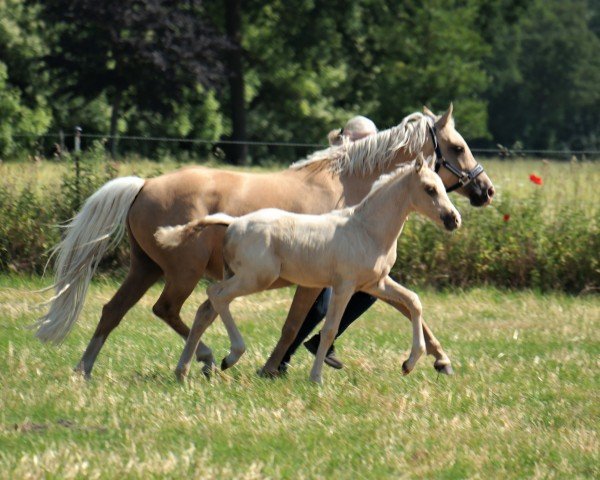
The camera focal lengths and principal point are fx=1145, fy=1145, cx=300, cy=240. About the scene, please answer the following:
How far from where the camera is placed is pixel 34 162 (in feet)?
45.3

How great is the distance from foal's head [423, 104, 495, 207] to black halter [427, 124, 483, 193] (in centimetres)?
2

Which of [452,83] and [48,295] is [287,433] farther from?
[452,83]

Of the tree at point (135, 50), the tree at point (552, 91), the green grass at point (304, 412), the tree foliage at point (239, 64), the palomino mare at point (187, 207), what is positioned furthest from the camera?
the tree at point (552, 91)

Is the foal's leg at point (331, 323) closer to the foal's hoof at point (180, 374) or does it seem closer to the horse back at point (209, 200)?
the foal's hoof at point (180, 374)

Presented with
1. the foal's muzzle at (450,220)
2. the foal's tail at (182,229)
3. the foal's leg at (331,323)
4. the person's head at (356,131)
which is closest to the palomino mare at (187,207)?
the foal's tail at (182,229)

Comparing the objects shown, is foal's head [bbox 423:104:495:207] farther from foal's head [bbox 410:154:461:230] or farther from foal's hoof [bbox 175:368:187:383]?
foal's hoof [bbox 175:368:187:383]

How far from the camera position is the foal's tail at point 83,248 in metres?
7.93

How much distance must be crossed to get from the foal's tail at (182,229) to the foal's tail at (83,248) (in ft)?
2.14

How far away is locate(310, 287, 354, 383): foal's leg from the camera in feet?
23.9

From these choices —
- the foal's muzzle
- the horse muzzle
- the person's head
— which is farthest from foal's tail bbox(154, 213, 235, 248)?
the horse muzzle

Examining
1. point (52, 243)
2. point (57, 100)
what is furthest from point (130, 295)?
point (57, 100)

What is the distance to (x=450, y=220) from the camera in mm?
7164

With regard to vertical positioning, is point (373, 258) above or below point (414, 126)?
below

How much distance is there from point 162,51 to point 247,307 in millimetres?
20955
